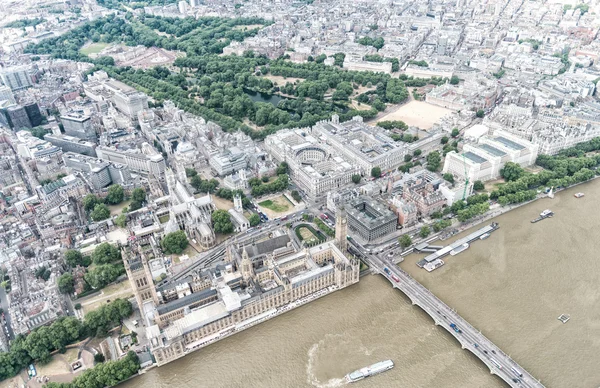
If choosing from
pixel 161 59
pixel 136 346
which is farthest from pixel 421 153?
pixel 161 59

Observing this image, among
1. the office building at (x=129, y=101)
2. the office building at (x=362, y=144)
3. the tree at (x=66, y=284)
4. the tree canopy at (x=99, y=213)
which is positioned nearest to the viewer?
the tree at (x=66, y=284)

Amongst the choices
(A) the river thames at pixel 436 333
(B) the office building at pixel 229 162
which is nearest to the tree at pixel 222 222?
(B) the office building at pixel 229 162

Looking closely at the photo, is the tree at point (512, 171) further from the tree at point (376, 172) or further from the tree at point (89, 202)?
the tree at point (89, 202)

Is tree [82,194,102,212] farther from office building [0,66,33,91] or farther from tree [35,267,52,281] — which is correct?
office building [0,66,33,91]

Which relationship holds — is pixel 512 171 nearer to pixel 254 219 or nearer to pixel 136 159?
pixel 254 219

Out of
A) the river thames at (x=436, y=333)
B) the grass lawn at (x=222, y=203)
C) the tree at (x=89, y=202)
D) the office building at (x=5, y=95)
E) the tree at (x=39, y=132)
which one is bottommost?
the river thames at (x=436, y=333)

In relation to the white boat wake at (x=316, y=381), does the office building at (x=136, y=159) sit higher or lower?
higher

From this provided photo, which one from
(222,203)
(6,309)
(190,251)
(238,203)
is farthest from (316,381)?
(6,309)
